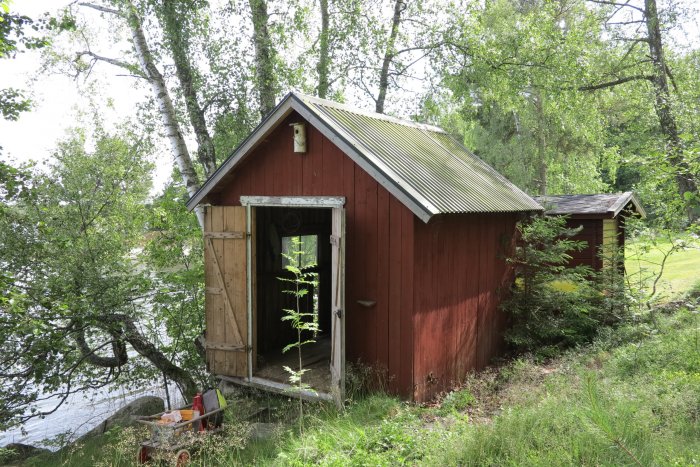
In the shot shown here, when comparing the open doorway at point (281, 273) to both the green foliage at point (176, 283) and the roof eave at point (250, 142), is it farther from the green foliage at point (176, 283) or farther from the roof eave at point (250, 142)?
the green foliage at point (176, 283)

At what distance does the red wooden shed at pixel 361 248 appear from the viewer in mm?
6695

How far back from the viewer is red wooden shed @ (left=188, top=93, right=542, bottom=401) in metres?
6.70

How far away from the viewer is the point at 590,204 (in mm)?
11477

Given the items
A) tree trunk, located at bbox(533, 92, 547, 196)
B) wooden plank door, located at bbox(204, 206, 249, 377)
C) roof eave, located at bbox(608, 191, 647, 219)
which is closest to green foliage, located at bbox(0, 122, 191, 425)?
wooden plank door, located at bbox(204, 206, 249, 377)

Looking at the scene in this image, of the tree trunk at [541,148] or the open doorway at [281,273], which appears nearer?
the open doorway at [281,273]

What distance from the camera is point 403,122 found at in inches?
390

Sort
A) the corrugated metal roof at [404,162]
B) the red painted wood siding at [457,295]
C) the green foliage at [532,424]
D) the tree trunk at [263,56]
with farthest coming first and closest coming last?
the tree trunk at [263,56] → the red painted wood siding at [457,295] → the corrugated metal roof at [404,162] → the green foliage at [532,424]

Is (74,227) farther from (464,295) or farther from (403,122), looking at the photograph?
(464,295)

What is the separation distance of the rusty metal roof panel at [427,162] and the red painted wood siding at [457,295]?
14.1 inches

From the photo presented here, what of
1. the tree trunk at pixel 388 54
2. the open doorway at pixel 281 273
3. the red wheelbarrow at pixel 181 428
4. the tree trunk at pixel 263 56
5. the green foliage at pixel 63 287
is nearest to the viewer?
the red wheelbarrow at pixel 181 428

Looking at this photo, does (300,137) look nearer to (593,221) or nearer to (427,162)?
(427,162)

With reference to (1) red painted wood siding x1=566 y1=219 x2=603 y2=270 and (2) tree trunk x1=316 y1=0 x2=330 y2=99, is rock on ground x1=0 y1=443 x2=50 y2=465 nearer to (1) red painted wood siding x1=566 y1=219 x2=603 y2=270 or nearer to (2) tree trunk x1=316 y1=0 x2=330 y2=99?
(1) red painted wood siding x1=566 y1=219 x2=603 y2=270

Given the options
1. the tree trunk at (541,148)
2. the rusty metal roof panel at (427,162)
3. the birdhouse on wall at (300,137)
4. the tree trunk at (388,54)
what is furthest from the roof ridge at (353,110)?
the tree trunk at (541,148)

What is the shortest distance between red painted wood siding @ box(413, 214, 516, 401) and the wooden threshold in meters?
1.24
